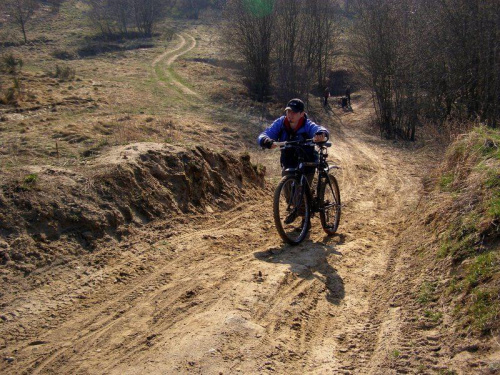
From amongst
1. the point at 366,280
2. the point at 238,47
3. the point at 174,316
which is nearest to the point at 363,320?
the point at 366,280

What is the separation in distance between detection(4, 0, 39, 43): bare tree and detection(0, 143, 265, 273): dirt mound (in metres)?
41.7

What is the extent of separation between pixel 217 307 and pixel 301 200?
8.26ft

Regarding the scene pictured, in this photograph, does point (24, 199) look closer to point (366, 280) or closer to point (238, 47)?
point (366, 280)

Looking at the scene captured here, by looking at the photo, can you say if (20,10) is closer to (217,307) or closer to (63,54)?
(63,54)

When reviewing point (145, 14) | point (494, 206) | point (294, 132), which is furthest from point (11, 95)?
point (145, 14)

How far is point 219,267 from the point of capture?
5.94 m

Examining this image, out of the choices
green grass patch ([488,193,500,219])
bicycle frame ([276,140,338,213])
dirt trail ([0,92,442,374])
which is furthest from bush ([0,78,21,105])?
green grass patch ([488,193,500,219])

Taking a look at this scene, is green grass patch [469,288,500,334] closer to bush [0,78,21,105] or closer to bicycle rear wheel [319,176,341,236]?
bicycle rear wheel [319,176,341,236]

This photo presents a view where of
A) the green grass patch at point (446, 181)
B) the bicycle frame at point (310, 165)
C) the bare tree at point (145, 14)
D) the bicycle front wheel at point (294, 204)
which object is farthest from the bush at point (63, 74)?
the bare tree at point (145, 14)

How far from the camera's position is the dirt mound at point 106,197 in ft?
19.0

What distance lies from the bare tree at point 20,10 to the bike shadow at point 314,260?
44519 millimetres

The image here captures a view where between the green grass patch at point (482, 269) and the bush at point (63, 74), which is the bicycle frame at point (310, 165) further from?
the bush at point (63, 74)

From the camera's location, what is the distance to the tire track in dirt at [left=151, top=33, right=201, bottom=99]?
29438 millimetres

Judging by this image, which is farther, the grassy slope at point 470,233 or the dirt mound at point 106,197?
the dirt mound at point 106,197
